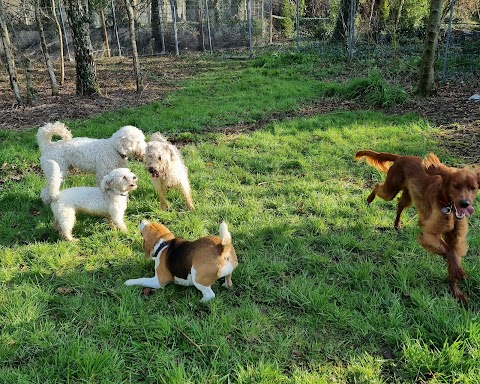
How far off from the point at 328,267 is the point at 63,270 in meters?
2.52

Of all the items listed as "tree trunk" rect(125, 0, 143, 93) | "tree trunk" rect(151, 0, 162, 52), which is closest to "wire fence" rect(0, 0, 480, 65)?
"tree trunk" rect(151, 0, 162, 52)

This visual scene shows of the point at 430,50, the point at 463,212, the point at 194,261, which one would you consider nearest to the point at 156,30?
the point at 430,50

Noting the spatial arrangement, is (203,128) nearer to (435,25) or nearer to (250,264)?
(250,264)

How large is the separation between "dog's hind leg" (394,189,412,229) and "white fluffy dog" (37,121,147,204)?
123 inches

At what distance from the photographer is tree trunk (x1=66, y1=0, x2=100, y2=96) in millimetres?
9430

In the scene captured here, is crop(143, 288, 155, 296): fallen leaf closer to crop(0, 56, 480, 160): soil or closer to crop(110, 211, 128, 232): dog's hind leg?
crop(110, 211, 128, 232): dog's hind leg

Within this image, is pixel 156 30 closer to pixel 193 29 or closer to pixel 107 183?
pixel 193 29

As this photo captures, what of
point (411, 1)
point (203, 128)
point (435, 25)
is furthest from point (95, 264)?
point (411, 1)

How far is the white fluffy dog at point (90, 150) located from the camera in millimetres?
4867

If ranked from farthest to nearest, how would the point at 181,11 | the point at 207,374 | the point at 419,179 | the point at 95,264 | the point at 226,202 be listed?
the point at 181,11, the point at 226,202, the point at 95,264, the point at 419,179, the point at 207,374

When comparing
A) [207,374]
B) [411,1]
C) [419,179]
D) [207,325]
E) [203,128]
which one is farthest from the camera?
[411,1]

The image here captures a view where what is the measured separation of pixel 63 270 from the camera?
3668 mm

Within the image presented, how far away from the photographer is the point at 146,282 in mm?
3324

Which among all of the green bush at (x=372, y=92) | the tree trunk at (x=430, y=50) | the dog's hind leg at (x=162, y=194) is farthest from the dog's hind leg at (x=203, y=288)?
the tree trunk at (x=430, y=50)
